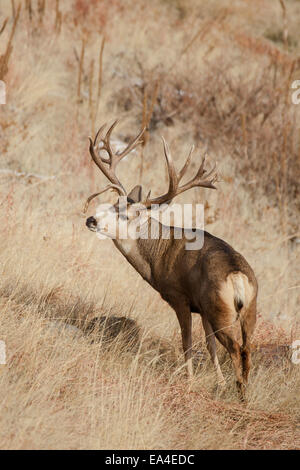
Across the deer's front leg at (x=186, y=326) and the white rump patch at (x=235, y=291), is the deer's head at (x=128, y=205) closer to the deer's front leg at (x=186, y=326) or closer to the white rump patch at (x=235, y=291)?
the deer's front leg at (x=186, y=326)

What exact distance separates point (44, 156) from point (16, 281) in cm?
437

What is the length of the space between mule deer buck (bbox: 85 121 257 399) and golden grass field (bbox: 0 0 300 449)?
0.37m

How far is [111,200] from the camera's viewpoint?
8.23 meters

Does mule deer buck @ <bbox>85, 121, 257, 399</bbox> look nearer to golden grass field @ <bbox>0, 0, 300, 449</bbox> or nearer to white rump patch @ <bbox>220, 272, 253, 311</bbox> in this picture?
white rump patch @ <bbox>220, 272, 253, 311</bbox>

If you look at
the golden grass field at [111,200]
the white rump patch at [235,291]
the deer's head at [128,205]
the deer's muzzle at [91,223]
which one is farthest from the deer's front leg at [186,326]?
the deer's muzzle at [91,223]

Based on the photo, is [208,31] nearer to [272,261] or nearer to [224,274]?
[272,261]

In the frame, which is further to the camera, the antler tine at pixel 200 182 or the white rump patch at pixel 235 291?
the antler tine at pixel 200 182

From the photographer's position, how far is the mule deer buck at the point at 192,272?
14.5ft

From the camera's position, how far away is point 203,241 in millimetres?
5020

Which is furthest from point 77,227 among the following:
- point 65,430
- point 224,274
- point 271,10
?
point 271,10

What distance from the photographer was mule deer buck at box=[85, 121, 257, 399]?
4.42 m

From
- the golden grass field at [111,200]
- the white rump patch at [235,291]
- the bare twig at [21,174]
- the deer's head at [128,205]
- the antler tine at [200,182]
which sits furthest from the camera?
the bare twig at [21,174]

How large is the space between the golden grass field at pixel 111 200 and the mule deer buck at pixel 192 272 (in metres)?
0.37

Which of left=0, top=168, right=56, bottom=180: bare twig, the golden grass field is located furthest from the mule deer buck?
left=0, top=168, right=56, bottom=180: bare twig
